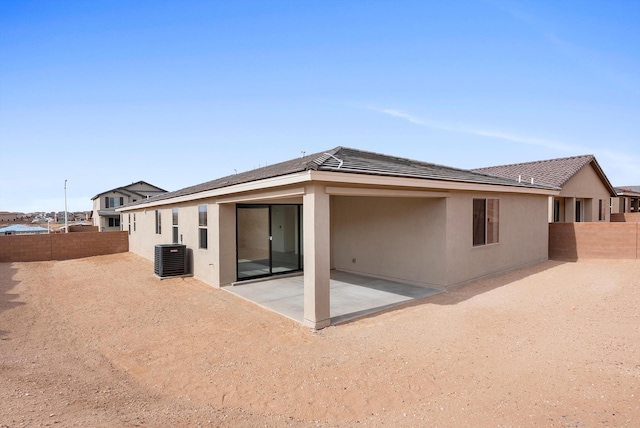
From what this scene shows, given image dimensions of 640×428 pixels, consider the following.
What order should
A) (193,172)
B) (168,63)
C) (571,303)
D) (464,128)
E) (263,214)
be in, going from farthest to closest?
(193,172) < (464,128) < (168,63) < (263,214) < (571,303)

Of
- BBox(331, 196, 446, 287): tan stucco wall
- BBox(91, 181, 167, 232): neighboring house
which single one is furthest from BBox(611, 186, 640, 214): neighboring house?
BBox(91, 181, 167, 232): neighboring house

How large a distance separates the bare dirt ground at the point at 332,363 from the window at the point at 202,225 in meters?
2.75

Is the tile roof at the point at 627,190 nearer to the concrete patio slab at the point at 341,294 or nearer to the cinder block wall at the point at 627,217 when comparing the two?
the cinder block wall at the point at 627,217

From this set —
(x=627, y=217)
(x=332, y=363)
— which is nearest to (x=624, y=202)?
(x=627, y=217)

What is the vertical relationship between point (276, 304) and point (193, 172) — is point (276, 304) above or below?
below

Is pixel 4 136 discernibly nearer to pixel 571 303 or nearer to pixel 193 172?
pixel 193 172

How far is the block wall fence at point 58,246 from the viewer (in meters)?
15.7

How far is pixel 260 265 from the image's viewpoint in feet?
34.3

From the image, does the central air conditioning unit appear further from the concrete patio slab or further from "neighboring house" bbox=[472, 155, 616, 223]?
"neighboring house" bbox=[472, 155, 616, 223]

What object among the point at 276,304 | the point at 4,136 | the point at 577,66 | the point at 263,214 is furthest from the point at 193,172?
the point at 577,66

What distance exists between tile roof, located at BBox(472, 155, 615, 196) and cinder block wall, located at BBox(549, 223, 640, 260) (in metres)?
2.53

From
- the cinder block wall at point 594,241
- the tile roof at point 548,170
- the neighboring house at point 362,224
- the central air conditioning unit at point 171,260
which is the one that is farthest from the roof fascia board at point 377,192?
the tile roof at point 548,170

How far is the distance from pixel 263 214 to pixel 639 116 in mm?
17533

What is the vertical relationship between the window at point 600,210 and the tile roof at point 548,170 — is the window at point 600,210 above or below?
below
